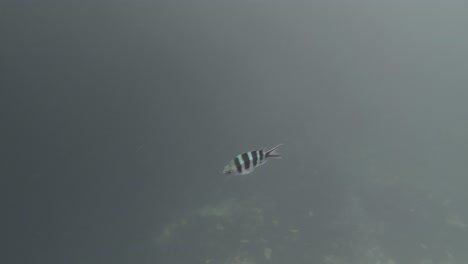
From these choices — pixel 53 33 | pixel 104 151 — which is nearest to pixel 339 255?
pixel 104 151

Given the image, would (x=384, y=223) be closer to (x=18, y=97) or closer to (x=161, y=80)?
(x=161, y=80)

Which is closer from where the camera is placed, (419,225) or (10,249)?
(10,249)

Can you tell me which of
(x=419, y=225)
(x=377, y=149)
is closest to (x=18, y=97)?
(x=419, y=225)

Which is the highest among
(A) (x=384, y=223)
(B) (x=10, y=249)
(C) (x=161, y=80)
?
(C) (x=161, y=80)

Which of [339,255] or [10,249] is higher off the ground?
[10,249]

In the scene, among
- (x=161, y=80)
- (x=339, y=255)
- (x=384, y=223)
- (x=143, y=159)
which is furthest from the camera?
(x=161, y=80)

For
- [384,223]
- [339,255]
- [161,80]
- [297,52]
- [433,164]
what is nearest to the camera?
[339,255]

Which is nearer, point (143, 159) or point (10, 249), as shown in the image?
point (10, 249)

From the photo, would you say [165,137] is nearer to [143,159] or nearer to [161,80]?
[143,159]

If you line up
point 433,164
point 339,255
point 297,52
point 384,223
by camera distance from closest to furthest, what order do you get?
point 339,255 → point 384,223 → point 433,164 → point 297,52
